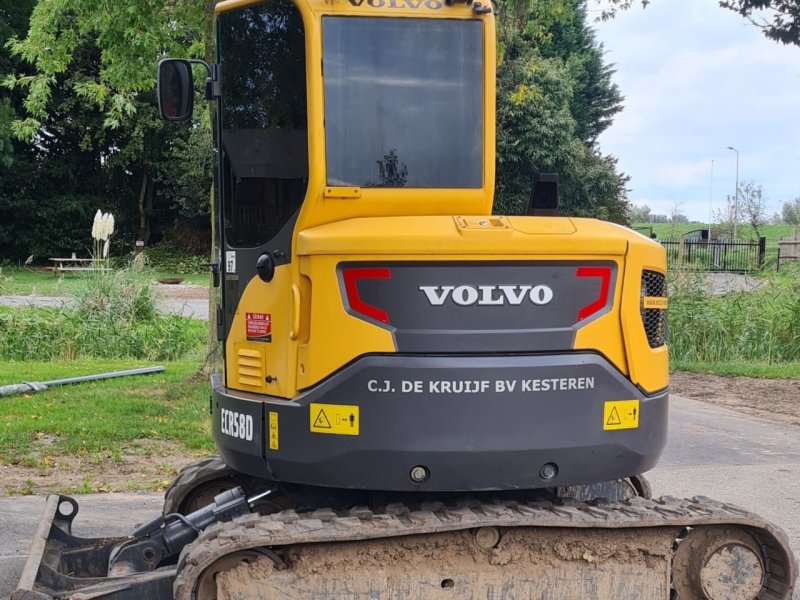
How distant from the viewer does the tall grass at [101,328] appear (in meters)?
12.9

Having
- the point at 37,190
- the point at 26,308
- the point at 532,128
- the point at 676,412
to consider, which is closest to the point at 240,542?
the point at 676,412

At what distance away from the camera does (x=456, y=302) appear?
3.56 m

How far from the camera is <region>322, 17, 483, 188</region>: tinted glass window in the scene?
374 centimetres

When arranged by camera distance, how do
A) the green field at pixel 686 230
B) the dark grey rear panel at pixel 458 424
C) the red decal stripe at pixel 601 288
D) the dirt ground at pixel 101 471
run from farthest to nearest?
the green field at pixel 686 230
the dirt ground at pixel 101 471
the red decal stripe at pixel 601 288
the dark grey rear panel at pixel 458 424

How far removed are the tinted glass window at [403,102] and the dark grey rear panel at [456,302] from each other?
0.47 meters

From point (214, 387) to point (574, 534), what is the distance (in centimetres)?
174

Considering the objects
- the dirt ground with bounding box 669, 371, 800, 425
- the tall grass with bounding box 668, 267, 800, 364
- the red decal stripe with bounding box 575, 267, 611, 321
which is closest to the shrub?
the tall grass with bounding box 668, 267, 800, 364

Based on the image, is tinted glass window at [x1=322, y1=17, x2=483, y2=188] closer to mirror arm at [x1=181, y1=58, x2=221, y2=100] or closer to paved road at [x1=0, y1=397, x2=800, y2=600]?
mirror arm at [x1=181, y1=58, x2=221, y2=100]

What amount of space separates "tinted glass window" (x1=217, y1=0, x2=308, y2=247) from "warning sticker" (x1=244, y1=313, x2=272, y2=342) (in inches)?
12.5

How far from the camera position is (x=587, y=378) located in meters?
3.66

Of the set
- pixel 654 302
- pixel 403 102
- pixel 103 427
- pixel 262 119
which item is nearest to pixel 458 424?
pixel 654 302

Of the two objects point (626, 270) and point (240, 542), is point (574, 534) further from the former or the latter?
point (240, 542)

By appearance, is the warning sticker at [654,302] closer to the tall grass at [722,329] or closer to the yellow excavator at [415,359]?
the yellow excavator at [415,359]

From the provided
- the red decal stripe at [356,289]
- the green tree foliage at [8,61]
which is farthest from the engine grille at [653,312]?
the green tree foliage at [8,61]
